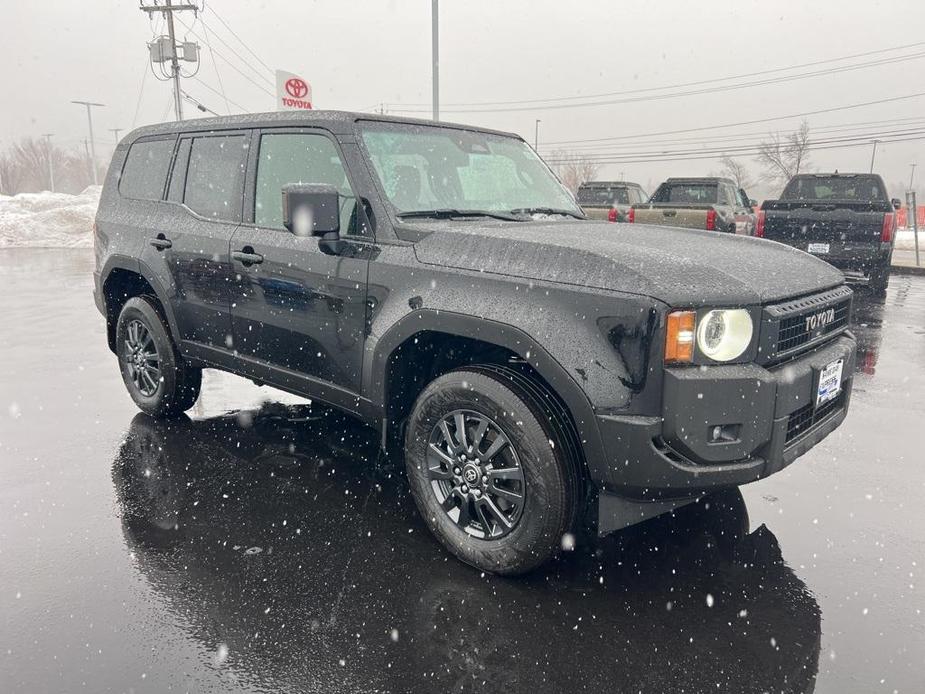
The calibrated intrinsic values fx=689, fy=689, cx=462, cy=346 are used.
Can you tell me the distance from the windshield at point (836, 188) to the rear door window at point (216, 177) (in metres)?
11.2

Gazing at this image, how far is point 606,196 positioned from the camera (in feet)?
66.2

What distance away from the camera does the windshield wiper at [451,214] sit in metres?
3.39

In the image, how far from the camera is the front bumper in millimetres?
2500

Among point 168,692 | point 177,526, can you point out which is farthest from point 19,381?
point 168,692

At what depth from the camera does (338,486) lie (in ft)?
13.0

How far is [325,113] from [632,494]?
2.44 meters

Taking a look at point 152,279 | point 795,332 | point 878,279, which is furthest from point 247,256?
point 878,279

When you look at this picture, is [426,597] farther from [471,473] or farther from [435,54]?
[435,54]

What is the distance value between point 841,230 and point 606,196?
9.97m

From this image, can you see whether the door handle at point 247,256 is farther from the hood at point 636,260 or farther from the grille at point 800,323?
the grille at point 800,323

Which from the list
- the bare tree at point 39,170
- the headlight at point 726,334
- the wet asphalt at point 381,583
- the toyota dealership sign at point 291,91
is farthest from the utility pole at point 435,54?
the bare tree at point 39,170

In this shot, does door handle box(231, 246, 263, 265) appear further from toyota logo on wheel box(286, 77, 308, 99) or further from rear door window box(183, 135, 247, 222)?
toyota logo on wheel box(286, 77, 308, 99)

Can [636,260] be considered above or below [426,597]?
above

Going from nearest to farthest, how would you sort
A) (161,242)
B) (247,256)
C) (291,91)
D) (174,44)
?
(247,256) < (161,242) < (291,91) < (174,44)
